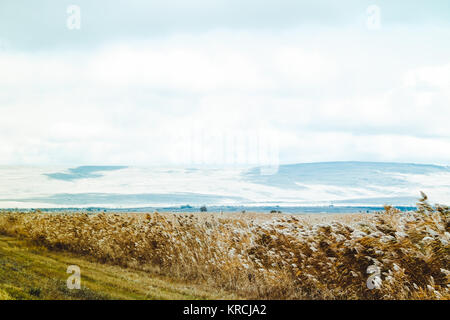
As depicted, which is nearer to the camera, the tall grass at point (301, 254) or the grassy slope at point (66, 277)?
the tall grass at point (301, 254)

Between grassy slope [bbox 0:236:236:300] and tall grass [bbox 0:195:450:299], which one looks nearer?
tall grass [bbox 0:195:450:299]

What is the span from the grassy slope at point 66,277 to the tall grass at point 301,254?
1.85 feet

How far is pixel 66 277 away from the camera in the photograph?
9977 millimetres

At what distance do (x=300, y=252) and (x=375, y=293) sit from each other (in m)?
1.70

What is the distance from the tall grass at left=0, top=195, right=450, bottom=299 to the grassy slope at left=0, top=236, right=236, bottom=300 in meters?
0.56

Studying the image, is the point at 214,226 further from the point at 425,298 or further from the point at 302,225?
the point at 425,298

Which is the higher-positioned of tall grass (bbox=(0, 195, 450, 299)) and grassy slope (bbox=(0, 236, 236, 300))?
tall grass (bbox=(0, 195, 450, 299))

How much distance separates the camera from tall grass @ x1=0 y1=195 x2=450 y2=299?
28.7 feet

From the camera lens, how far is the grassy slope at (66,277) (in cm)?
923

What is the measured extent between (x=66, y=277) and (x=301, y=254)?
5.23m

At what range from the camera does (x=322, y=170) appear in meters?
12.0

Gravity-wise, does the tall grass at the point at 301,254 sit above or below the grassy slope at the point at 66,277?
above

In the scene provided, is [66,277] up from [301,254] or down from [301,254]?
down
